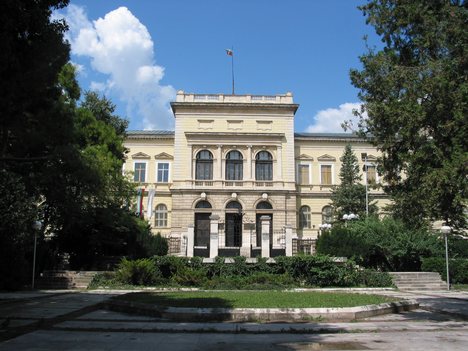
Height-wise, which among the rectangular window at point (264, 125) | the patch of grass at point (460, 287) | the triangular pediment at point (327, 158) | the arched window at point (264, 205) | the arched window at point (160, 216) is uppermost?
the rectangular window at point (264, 125)

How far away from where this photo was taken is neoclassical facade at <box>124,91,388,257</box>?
46.4 m

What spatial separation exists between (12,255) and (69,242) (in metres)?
7.30

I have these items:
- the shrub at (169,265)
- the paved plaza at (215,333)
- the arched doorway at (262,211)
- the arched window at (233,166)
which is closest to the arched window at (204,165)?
the arched window at (233,166)

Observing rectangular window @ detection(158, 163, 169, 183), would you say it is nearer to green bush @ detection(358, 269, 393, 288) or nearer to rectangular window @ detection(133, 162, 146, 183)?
rectangular window @ detection(133, 162, 146, 183)

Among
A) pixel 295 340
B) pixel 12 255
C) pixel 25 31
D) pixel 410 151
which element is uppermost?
pixel 25 31

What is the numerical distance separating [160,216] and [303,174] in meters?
16.2

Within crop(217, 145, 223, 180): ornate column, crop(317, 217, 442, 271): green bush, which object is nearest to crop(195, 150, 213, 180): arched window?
crop(217, 145, 223, 180): ornate column

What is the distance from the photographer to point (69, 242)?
27.7 metres

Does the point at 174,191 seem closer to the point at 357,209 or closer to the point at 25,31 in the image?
the point at 357,209

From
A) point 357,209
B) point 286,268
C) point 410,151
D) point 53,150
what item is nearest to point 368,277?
point 286,268

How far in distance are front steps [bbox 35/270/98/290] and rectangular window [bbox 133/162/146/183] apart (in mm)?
27606

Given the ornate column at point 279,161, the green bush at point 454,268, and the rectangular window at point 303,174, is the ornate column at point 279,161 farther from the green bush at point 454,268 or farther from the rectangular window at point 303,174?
the green bush at point 454,268

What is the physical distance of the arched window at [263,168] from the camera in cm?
4775

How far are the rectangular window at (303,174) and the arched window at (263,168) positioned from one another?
15.0 ft
